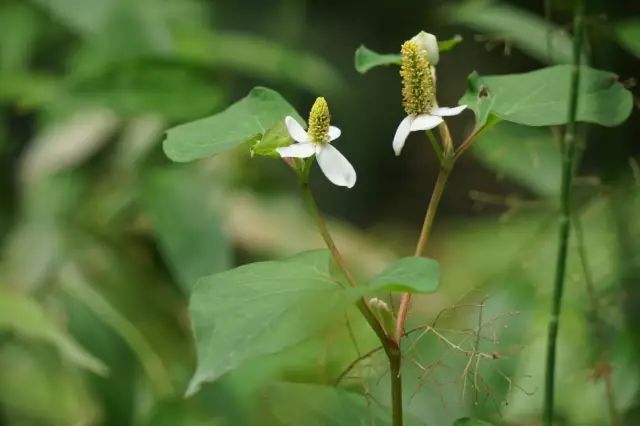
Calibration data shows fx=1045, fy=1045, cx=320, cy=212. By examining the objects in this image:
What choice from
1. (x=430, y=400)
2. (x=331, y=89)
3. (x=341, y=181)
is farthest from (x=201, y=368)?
(x=331, y=89)

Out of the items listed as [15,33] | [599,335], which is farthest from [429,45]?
[15,33]

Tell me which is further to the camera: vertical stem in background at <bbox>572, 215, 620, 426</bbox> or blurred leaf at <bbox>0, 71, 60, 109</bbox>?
blurred leaf at <bbox>0, 71, 60, 109</bbox>

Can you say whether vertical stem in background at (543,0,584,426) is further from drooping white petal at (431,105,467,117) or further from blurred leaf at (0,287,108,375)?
blurred leaf at (0,287,108,375)

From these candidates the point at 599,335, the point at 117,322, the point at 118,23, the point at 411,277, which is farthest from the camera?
the point at 118,23

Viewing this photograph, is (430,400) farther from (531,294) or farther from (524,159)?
(524,159)

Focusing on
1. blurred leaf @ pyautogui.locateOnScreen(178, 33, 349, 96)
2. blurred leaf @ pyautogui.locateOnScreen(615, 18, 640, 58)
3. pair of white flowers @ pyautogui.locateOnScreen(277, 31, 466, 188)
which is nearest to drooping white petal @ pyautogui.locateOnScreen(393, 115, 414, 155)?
pair of white flowers @ pyautogui.locateOnScreen(277, 31, 466, 188)

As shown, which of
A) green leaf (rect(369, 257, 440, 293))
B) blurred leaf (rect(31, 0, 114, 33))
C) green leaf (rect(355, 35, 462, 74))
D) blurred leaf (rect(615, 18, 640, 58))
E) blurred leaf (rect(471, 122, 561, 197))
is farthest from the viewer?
blurred leaf (rect(31, 0, 114, 33))

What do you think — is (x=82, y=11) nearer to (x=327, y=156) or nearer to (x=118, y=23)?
(x=118, y=23)

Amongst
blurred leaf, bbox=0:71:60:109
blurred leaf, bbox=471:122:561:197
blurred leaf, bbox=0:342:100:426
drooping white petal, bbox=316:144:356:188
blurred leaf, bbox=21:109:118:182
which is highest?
drooping white petal, bbox=316:144:356:188
